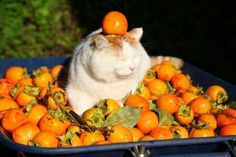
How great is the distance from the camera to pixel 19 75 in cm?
289

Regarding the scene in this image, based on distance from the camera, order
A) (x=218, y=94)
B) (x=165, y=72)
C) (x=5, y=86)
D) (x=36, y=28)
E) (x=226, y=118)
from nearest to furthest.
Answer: (x=226, y=118), (x=218, y=94), (x=5, y=86), (x=165, y=72), (x=36, y=28)

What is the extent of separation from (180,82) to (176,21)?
8.00 feet

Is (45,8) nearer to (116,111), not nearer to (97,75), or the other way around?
(97,75)

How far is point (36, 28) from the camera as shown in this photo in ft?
16.3

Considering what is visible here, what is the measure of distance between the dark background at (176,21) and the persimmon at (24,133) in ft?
9.57

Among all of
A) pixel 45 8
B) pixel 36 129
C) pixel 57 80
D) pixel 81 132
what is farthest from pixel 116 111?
pixel 45 8

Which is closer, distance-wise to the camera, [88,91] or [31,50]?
[88,91]

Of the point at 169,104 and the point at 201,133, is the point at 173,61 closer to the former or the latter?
the point at 169,104

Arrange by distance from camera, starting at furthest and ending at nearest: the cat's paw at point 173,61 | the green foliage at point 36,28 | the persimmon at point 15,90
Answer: the green foliage at point 36,28, the cat's paw at point 173,61, the persimmon at point 15,90

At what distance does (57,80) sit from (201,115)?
995mm

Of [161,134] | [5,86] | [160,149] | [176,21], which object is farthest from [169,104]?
[176,21]

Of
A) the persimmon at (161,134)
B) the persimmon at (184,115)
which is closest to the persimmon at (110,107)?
the persimmon at (161,134)

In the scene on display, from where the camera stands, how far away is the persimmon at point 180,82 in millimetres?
2754

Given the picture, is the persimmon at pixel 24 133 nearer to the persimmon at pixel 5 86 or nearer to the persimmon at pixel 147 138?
the persimmon at pixel 147 138
